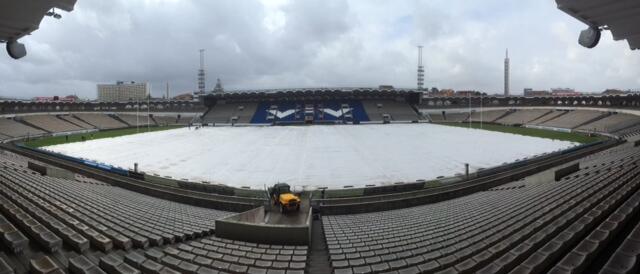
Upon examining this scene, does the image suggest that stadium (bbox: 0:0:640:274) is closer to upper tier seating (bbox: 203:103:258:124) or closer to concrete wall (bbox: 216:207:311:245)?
concrete wall (bbox: 216:207:311:245)

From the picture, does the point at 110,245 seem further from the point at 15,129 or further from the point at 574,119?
the point at 574,119

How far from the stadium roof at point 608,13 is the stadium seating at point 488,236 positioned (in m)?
3.57

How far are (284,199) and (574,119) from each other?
54865 millimetres

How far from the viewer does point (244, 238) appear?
26.2 feet

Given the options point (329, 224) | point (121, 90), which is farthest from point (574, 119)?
point (121, 90)

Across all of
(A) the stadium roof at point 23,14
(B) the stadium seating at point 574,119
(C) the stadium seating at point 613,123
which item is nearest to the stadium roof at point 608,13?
(A) the stadium roof at point 23,14

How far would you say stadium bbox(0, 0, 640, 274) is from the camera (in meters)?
4.62

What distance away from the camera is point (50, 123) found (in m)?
51.2

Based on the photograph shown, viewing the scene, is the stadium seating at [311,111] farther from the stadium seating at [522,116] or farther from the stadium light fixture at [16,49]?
the stadium light fixture at [16,49]

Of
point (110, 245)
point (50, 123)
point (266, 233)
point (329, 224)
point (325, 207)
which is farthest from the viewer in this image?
point (50, 123)

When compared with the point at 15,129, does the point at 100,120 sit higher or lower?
higher

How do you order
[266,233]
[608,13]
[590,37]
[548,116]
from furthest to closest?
1. [548,116]
2. [266,233]
3. [590,37]
4. [608,13]

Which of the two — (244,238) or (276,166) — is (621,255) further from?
(276,166)

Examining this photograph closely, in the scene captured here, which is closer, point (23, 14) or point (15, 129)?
point (23, 14)
